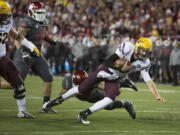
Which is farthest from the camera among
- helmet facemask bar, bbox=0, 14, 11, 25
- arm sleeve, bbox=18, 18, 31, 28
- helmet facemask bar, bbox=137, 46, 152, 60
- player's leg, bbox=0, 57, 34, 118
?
arm sleeve, bbox=18, 18, 31, 28

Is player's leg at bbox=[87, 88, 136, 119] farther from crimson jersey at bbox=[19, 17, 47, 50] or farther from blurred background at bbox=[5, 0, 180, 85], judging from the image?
blurred background at bbox=[5, 0, 180, 85]

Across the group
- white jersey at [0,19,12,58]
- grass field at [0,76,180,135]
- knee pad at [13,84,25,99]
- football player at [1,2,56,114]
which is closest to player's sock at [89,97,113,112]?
grass field at [0,76,180,135]

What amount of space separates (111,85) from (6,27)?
5.39 feet

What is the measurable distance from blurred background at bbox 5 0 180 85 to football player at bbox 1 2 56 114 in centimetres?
841

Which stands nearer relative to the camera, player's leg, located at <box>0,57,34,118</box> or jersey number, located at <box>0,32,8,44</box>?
jersey number, located at <box>0,32,8,44</box>

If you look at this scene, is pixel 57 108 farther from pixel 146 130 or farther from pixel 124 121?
pixel 146 130

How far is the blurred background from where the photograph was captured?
16859mm

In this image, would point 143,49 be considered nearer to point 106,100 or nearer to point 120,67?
point 120,67

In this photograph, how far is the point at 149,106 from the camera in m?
9.48

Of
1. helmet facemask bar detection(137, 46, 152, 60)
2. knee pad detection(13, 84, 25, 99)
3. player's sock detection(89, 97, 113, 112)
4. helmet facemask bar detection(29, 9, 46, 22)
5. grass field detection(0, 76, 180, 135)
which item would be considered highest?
helmet facemask bar detection(29, 9, 46, 22)

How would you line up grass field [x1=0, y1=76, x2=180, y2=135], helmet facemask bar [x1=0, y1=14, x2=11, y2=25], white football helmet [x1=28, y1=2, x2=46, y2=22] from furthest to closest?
white football helmet [x1=28, y1=2, x2=46, y2=22] → helmet facemask bar [x1=0, y1=14, x2=11, y2=25] → grass field [x1=0, y1=76, x2=180, y2=135]

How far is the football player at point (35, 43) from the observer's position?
7613 mm

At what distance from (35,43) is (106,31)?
12.3m

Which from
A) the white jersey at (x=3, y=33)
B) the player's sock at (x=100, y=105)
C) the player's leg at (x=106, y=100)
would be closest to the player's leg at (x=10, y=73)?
the white jersey at (x=3, y=33)
